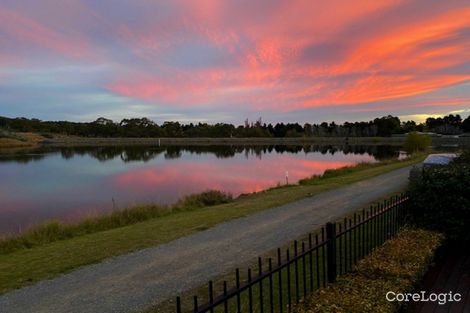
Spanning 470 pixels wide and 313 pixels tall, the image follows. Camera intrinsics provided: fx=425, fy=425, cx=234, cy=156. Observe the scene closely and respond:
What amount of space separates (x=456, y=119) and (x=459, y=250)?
185 metres

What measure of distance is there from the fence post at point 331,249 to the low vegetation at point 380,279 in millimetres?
145

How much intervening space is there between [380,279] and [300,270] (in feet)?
5.17

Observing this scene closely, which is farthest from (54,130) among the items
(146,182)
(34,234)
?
(34,234)

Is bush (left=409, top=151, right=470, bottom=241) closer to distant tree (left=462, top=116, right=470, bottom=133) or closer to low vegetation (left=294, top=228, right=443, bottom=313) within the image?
low vegetation (left=294, top=228, right=443, bottom=313)

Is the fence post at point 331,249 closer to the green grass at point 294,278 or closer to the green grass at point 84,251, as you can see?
the green grass at point 294,278

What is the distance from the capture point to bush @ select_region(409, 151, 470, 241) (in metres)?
9.09

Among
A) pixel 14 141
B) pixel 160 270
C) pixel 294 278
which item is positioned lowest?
pixel 14 141

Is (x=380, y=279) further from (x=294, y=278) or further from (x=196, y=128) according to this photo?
(x=196, y=128)

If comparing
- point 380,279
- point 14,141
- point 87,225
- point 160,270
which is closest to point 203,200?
point 87,225

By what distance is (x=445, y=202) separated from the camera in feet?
31.2

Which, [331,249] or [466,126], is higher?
[466,126]

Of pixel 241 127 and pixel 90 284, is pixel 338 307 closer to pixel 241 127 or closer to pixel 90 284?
pixel 90 284

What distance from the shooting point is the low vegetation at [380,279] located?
5586 mm

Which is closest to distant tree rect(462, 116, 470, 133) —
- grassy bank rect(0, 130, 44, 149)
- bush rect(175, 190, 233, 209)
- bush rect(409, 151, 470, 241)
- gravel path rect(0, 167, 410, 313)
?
grassy bank rect(0, 130, 44, 149)
